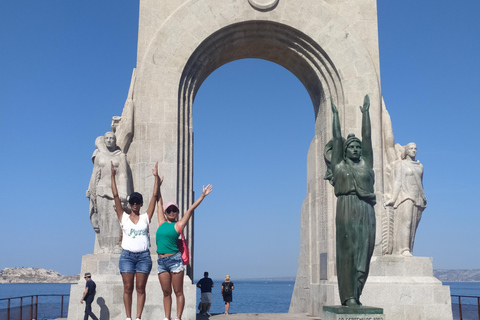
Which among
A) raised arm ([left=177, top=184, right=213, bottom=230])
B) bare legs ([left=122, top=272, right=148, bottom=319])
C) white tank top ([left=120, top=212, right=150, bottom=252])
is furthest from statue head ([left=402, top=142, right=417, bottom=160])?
bare legs ([left=122, top=272, right=148, bottom=319])

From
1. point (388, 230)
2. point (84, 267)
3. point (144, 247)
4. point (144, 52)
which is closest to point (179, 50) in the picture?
point (144, 52)

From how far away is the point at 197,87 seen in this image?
1537 cm

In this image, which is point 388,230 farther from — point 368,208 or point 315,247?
point 368,208

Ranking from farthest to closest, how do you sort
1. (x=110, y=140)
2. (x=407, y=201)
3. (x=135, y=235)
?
(x=407, y=201) → (x=110, y=140) → (x=135, y=235)

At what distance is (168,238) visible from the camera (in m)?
7.52

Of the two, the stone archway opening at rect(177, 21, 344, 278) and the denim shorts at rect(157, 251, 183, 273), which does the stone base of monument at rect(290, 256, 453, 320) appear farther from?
the denim shorts at rect(157, 251, 183, 273)

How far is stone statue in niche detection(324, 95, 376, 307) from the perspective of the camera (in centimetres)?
748

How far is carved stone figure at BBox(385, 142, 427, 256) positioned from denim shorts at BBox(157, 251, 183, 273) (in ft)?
25.0

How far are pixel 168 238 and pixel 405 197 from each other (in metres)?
7.91

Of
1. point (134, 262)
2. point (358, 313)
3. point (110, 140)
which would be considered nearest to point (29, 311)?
point (110, 140)

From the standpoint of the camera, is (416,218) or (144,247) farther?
(416,218)

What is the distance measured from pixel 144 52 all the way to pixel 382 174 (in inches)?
265

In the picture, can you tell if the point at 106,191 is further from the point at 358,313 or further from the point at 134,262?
the point at 358,313

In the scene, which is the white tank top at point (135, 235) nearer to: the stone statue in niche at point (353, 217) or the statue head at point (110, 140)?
the stone statue in niche at point (353, 217)
